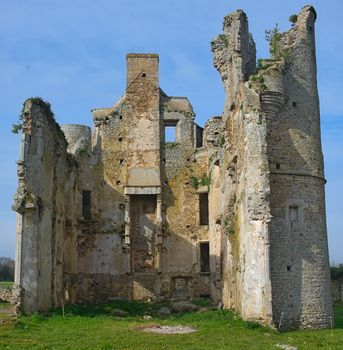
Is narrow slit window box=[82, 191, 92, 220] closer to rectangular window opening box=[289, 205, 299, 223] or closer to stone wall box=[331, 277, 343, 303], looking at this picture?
rectangular window opening box=[289, 205, 299, 223]

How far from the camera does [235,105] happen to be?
874 inches

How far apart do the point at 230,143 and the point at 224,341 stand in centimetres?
962

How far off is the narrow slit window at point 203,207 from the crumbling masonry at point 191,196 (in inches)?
2.7

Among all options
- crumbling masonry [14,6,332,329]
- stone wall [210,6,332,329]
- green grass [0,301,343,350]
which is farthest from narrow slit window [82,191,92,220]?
stone wall [210,6,332,329]

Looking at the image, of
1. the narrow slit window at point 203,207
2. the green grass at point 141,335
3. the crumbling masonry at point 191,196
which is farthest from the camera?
the narrow slit window at point 203,207

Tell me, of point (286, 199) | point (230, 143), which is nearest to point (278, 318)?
point (286, 199)

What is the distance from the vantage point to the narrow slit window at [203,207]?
2875 cm

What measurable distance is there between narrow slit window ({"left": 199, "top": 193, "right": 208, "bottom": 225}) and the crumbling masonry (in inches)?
2.7

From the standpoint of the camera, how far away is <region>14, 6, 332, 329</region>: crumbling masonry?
19359mm

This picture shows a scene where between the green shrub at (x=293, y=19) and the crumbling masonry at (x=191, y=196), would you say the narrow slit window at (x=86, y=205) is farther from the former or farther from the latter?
the green shrub at (x=293, y=19)

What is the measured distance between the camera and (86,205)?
93.2ft

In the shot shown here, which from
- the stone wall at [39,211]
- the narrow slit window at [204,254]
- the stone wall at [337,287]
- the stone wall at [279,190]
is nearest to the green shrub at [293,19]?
the stone wall at [279,190]

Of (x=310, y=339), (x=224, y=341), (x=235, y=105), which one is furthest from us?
(x=235, y=105)

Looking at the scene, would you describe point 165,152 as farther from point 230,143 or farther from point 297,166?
point 297,166
